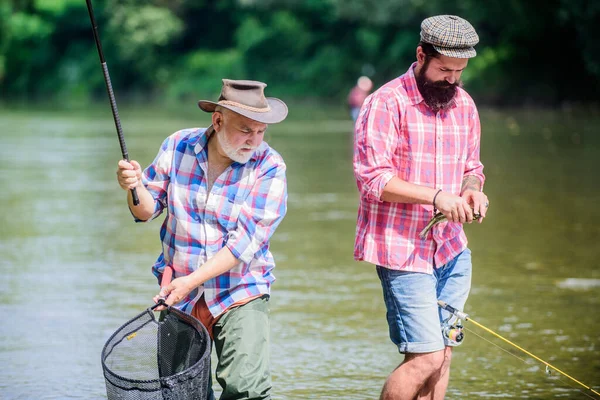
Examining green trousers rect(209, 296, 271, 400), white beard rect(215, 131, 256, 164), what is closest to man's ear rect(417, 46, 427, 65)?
white beard rect(215, 131, 256, 164)

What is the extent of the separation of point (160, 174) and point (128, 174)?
0.34m

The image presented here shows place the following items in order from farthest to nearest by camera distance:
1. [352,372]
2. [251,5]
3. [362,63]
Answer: [251,5] → [362,63] → [352,372]

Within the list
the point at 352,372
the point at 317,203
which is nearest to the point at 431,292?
the point at 352,372

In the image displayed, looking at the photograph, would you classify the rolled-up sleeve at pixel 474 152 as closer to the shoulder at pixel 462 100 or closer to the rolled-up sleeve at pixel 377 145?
the shoulder at pixel 462 100

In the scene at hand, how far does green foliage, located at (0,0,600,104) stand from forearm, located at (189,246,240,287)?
34.1 metres

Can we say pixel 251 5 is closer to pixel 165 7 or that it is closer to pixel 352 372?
pixel 165 7

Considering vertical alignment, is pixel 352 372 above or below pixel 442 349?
below

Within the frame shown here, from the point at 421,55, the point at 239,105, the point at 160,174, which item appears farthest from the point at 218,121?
the point at 421,55

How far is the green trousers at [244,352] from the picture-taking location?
15.1ft

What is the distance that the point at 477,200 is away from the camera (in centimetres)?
494

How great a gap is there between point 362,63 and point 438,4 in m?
10.5

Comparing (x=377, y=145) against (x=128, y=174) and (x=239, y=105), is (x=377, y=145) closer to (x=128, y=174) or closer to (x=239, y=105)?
(x=239, y=105)

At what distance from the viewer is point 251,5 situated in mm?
66812

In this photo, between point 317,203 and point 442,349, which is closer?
point 442,349
